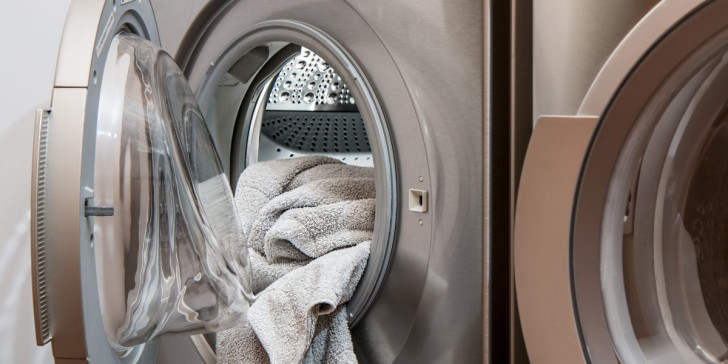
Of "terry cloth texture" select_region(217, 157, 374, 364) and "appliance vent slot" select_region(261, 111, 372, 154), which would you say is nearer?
"terry cloth texture" select_region(217, 157, 374, 364)

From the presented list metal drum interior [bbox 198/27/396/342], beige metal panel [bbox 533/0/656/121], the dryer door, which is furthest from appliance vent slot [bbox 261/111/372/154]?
beige metal panel [bbox 533/0/656/121]

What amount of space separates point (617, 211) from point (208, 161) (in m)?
0.53

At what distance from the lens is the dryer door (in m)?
0.53

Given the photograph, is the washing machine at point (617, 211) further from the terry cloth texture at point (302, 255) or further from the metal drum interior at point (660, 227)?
the terry cloth texture at point (302, 255)

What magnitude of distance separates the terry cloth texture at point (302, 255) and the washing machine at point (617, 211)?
0.86ft

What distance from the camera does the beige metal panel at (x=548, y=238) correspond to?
23.3 inches

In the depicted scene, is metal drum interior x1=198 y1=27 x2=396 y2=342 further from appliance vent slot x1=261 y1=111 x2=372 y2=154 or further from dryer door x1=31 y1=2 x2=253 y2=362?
dryer door x1=31 y1=2 x2=253 y2=362

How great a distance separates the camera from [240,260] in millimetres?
883

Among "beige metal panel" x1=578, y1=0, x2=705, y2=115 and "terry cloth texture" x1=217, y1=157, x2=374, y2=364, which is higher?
"beige metal panel" x1=578, y1=0, x2=705, y2=115

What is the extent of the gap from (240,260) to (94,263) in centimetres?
32

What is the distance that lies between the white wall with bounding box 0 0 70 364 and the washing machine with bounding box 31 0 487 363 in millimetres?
445

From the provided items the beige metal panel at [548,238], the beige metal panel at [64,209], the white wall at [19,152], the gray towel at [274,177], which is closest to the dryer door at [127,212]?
the beige metal panel at [64,209]

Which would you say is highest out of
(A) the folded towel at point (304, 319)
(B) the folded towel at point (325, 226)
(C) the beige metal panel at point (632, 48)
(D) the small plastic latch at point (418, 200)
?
(C) the beige metal panel at point (632, 48)

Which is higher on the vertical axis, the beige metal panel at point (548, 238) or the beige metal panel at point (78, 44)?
the beige metal panel at point (78, 44)
